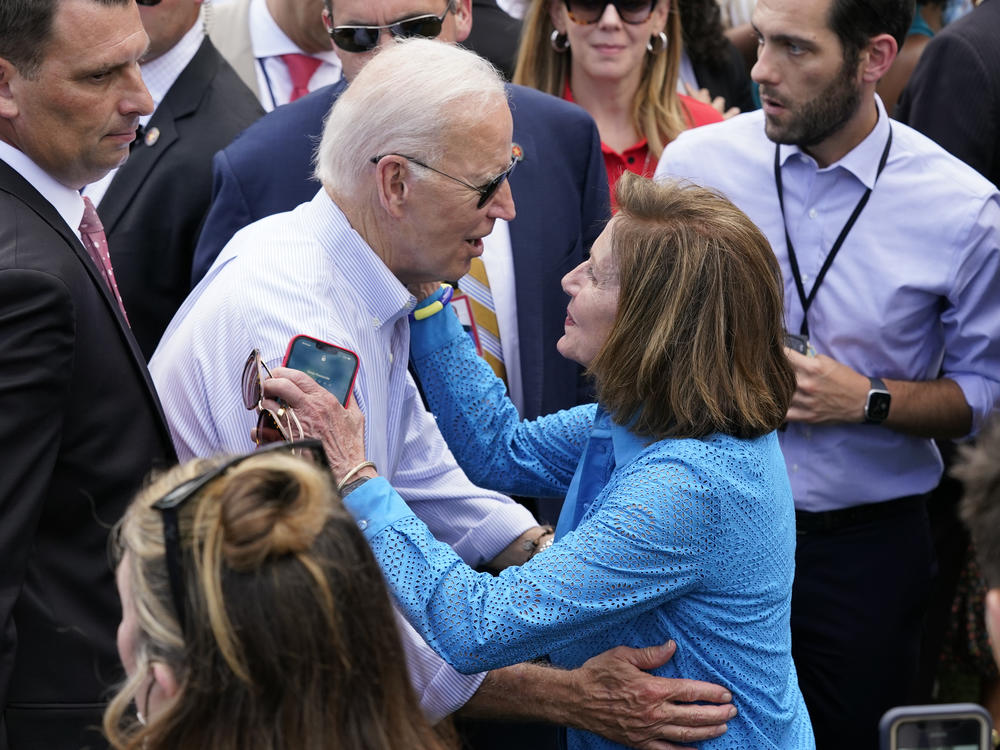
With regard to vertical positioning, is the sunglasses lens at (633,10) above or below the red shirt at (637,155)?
above

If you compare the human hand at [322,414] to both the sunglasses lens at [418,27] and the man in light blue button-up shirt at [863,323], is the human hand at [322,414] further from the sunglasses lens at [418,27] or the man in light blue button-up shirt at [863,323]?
the man in light blue button-up shirt at [863,323]

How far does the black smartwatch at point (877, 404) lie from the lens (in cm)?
358

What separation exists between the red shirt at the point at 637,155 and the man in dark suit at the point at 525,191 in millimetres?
702

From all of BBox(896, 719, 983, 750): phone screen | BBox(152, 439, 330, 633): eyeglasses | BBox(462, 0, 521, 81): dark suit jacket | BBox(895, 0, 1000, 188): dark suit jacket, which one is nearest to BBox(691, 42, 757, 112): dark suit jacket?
BBox(462, 0, 521, 81): dark suit jacket

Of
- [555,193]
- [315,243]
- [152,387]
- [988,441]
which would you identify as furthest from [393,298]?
[988,441]

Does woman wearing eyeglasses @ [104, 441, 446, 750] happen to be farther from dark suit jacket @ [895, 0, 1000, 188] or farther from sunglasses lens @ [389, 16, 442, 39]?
dark suit jacket @ [895, 0, 1000, 188]

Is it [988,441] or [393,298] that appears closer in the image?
[988,441]

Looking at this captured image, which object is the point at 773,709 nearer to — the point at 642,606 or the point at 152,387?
the point at 642,606

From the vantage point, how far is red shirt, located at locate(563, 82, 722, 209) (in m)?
4.51

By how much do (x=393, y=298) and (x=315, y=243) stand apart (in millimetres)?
210

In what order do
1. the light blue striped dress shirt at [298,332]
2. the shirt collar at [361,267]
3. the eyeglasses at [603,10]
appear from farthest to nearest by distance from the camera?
the eyeglasses at [603,10]
the shirt collar at [361,267]
the light blue striped dress shirt at [298,332]

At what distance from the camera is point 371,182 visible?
2711 mm

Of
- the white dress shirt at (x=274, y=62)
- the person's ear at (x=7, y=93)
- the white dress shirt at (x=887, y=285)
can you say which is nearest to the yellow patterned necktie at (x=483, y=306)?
the white dress shirt at (x=887, y=285)

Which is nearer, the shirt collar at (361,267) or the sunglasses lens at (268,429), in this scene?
the sunglasses lens at (268,429)
